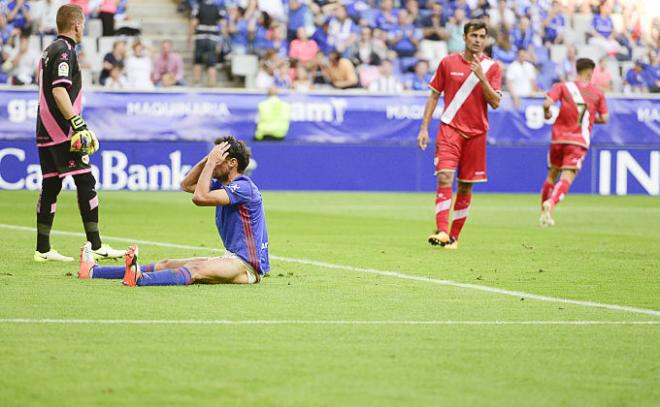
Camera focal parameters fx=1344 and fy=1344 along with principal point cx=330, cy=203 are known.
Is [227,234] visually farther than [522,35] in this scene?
No

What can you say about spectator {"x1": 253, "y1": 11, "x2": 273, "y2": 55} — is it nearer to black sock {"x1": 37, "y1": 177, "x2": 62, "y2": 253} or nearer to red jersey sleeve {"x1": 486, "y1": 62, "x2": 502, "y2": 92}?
red jersey sleeve {"x1": 486, "y1": 62, "x2": 502, "y2": 92}

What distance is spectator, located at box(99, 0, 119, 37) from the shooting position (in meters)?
28.0

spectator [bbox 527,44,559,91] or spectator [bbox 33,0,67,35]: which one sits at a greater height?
spectator [bbox 33,0,67,35]

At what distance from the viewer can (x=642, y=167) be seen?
95.1ft

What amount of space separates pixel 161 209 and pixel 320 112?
25.4ft

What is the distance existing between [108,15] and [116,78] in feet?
5.95

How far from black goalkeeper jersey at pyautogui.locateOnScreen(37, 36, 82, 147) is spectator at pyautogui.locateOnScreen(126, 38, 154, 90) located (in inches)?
632

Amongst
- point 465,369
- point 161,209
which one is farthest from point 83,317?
point 161,209

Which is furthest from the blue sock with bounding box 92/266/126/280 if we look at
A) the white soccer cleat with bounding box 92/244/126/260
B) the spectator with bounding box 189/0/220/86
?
the spectator with bounding box 189/0/220/86

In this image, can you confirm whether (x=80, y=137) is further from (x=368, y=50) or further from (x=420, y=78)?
(x=368, y=50)

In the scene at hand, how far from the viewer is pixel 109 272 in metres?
9.87

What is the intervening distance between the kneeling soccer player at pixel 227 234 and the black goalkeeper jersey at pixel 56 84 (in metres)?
2.03

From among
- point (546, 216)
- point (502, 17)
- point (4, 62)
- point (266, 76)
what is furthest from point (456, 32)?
point (546, 216)

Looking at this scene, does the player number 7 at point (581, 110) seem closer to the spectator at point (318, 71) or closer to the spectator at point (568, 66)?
the spectator at point (318, 71)
